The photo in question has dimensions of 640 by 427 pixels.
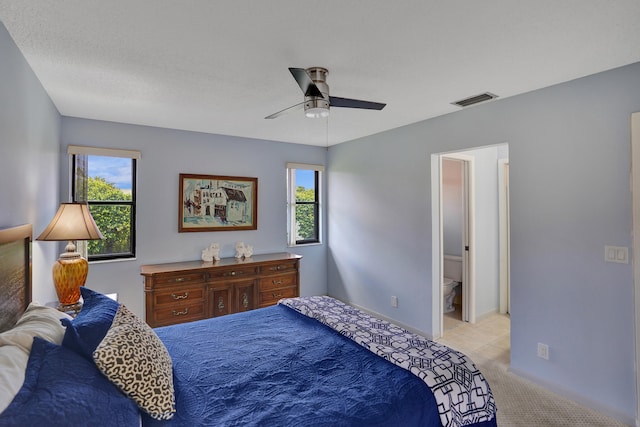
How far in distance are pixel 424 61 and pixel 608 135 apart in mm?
1433

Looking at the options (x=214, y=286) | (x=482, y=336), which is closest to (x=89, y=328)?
(x=214, y=286)

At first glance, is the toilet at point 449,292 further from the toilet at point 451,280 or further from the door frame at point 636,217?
the door frame at point 636,217

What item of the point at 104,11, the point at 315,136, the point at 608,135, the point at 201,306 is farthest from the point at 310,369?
the point at 315,136

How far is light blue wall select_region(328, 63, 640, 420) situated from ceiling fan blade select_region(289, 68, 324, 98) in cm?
189

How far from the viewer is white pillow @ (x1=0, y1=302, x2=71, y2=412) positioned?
0.94 m

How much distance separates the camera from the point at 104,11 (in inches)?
63.7

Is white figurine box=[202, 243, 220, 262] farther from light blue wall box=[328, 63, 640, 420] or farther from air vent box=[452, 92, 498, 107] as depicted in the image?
air vent box=[452, 92, 498, 107]

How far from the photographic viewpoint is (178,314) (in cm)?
352

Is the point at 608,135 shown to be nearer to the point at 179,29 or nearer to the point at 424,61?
the point at 424,61

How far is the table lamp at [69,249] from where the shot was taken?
2336mm

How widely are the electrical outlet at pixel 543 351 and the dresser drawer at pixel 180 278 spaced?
3271mm

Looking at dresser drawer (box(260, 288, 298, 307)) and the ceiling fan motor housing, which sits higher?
the ceiling fan motor housing

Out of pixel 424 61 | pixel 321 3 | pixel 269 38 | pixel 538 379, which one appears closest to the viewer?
pixel 321 3

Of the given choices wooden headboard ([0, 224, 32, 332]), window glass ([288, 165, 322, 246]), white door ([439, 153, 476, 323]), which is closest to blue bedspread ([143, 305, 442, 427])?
wooden headboard ([0, 224, 32, 332])
